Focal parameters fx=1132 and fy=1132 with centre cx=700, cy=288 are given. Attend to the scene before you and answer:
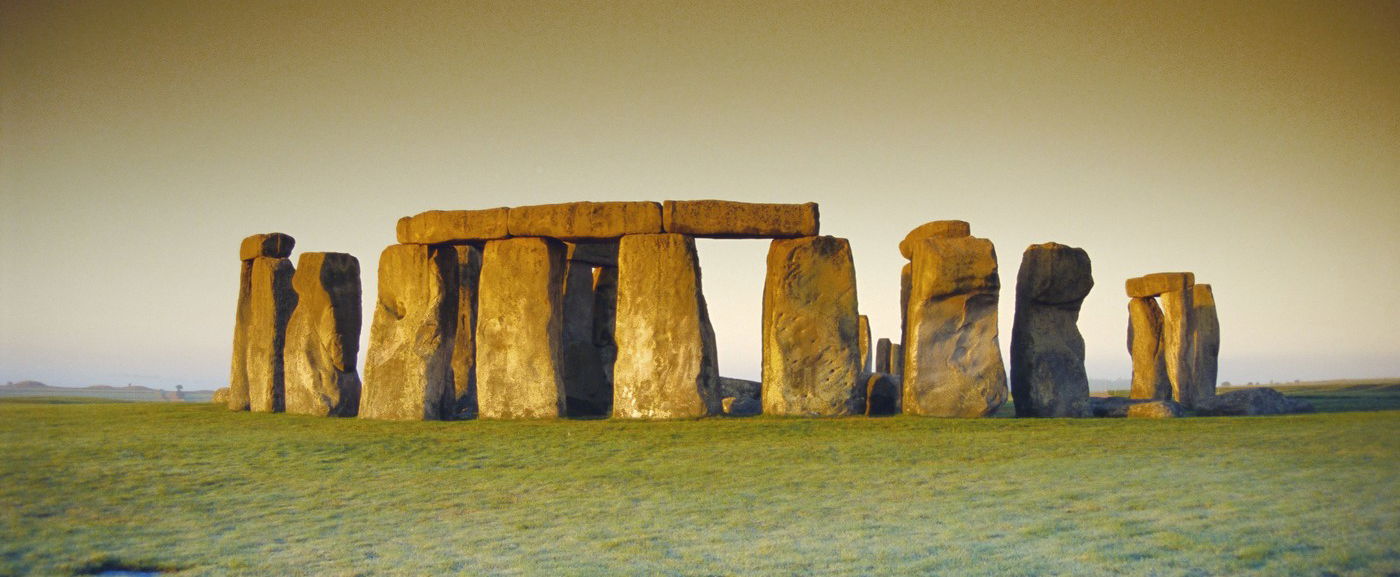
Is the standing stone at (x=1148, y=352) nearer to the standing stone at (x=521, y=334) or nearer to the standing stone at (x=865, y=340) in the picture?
the standing stone at (x=865, y=340)

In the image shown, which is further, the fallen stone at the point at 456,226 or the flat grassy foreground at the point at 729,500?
the fallen stone at the point at 456,226

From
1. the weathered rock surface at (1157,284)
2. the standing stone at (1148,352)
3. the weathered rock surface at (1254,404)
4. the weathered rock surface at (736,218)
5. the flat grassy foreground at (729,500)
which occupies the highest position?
the weathered rock surface at (736,218)

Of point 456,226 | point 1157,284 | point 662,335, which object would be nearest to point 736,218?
point 662,335

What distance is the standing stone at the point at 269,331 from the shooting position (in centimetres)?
1634

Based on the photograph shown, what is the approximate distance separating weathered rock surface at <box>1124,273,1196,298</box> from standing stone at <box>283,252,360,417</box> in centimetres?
1312

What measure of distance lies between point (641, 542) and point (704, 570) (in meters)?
0.80

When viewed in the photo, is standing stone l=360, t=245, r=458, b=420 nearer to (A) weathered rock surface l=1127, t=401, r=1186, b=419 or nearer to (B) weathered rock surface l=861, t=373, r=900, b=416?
(B) weathered rock surface l=861, t=373, r=900, b=416

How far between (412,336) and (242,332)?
14.4 ft

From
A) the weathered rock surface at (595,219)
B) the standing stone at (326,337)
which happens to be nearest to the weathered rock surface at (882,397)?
the weathered rock surface at (595,219)

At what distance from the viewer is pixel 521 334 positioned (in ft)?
46.2

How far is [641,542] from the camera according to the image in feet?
20.9

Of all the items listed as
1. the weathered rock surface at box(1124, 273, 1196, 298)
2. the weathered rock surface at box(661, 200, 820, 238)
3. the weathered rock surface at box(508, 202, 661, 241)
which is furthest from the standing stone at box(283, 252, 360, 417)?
the weathered rock surface at box(1124, 273, 1196, 298)

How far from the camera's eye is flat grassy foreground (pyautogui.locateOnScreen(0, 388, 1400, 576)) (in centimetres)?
579

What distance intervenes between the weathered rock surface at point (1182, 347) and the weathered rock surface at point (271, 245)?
1437 cm
